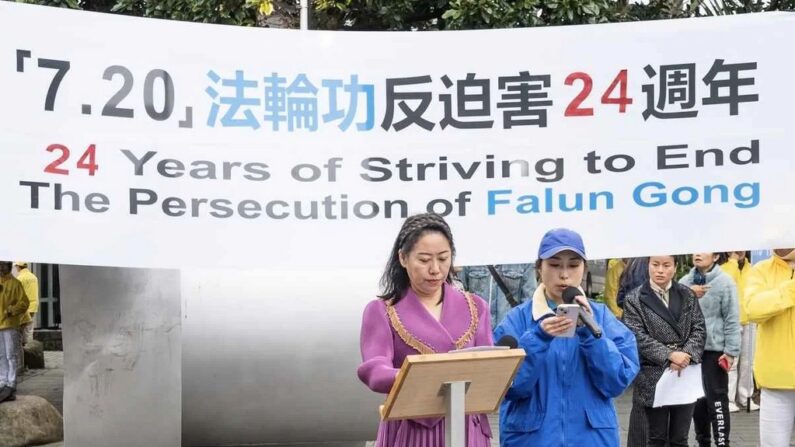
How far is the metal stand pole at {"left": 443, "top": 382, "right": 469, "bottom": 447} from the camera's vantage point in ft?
13.4

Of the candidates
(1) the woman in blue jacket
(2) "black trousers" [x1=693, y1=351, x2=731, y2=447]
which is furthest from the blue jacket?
(2) "black trousers" [x1=693, y1=351, x2=731, y2=447]

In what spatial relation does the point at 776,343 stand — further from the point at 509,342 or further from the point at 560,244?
the point at 509,342

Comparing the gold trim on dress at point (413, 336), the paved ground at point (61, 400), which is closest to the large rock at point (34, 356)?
the paved ground at point (61, 400)

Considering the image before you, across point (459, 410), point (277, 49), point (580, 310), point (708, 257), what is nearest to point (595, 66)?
point (277, 49)

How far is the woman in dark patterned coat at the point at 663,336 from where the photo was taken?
768 centimetres

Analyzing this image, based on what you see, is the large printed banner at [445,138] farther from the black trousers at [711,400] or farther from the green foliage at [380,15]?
the green foliage at [380,15]

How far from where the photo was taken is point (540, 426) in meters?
4.67

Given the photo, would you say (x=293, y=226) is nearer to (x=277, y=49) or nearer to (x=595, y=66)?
(x=277, y=49)

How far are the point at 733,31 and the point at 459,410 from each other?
315 centimetres

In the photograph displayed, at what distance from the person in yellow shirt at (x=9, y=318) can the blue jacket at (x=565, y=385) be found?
28.7 feet

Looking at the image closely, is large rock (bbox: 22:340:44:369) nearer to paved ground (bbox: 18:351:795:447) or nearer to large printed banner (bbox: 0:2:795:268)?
paved ground (bbox: 18:351:795:447)

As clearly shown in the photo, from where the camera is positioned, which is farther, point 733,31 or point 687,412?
point 687,412

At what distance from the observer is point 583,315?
4461mm

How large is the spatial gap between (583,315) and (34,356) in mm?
14062
